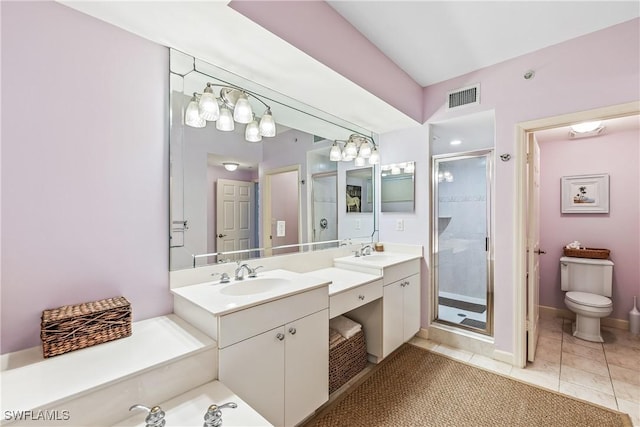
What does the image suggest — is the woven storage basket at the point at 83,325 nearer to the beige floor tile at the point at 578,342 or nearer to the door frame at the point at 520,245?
the door frame at the point at 520,245

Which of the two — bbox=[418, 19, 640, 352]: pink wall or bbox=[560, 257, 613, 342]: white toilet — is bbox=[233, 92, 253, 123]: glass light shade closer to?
bbox=[418, 19, 640, 352]: pink wall

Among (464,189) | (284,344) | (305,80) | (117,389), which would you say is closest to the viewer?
(117,389)

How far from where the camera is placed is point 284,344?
1.42 m

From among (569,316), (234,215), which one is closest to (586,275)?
(569,316)

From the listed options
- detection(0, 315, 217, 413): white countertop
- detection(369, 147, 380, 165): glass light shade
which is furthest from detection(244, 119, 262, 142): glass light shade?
detection(369, 147, 380, 165): glass light shade

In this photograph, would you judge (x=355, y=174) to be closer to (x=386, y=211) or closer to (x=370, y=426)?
(x=386, y=211)

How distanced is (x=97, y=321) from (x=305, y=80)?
5.74 ft

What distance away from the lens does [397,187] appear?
9.61 feet

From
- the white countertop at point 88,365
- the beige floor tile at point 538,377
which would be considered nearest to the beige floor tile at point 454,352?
the beige floor tile at point 538,377

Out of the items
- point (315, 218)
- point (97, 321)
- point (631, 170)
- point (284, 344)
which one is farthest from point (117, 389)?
point (631, 170)

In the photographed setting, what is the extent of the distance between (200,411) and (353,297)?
1144 mm

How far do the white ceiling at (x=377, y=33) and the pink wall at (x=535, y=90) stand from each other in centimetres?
9

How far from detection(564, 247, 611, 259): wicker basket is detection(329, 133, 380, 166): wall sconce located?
96.4 inches

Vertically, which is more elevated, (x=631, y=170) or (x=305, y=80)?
(x=305, y=80)
